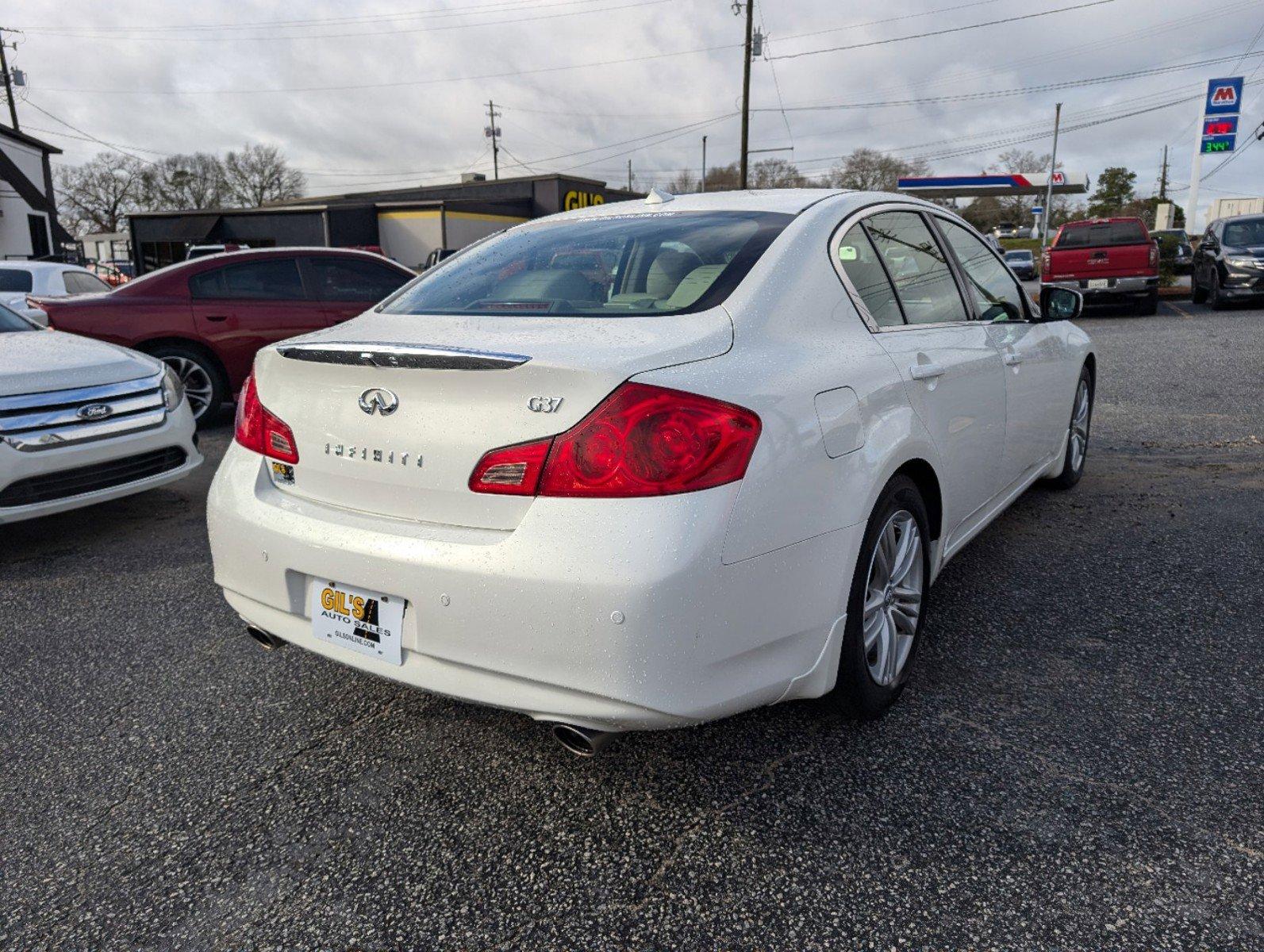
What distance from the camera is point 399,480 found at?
7.25 ft

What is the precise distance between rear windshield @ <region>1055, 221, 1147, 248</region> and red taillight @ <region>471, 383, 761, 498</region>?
16.6 meters

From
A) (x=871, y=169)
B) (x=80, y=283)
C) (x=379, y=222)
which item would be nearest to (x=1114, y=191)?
(x=871, y=169)

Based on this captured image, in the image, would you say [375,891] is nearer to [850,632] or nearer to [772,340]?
[850,632]

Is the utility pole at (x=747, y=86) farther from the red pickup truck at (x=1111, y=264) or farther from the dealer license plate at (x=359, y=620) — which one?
the dealer license plate at (x=359, y=620)

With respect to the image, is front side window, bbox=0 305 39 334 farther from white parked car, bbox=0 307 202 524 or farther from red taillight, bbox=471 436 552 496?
red taillight, bbox=471 436 552 496

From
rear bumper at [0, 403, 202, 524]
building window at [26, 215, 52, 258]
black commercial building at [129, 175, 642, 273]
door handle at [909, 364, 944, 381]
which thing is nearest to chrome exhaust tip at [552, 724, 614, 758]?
door handle at [909, 364, 944, 381]

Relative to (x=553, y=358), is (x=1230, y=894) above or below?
below

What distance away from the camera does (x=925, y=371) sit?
9.13 ft

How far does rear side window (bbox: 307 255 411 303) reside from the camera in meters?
8.02

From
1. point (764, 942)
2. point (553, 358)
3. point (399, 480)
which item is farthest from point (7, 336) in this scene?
point (764, 942)

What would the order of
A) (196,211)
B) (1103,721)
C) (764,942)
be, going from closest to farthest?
(764,942) → (1103,721) → (196,211)

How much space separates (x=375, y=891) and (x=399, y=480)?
3.07 feet

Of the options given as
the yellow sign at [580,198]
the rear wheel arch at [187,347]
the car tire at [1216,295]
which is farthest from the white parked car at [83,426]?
the yellow sign at [580,198]

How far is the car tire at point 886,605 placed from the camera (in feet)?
7.95
